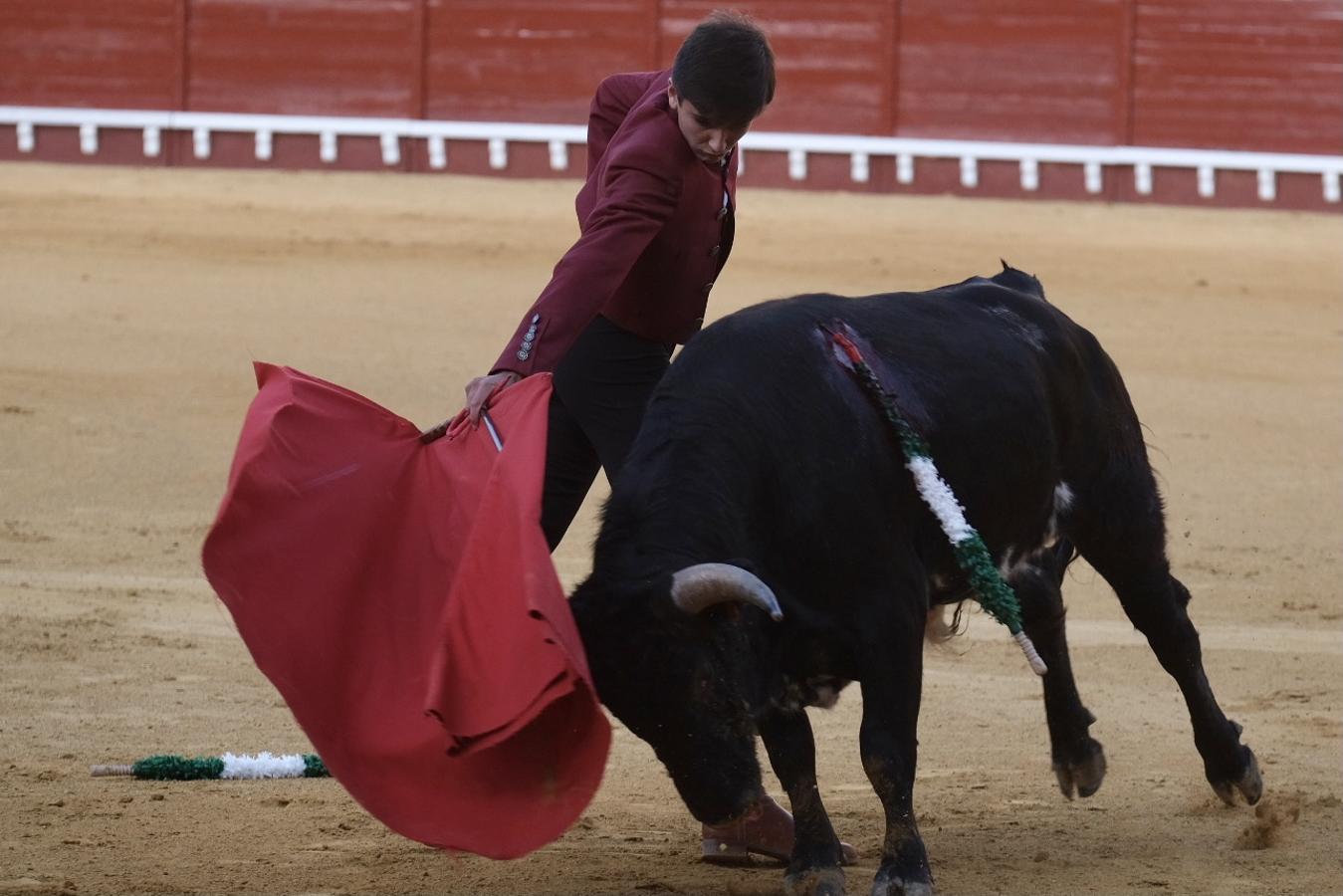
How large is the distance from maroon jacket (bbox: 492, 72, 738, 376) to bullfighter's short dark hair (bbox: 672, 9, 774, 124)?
15 centimetres

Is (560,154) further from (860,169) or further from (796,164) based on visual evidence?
(860,169)

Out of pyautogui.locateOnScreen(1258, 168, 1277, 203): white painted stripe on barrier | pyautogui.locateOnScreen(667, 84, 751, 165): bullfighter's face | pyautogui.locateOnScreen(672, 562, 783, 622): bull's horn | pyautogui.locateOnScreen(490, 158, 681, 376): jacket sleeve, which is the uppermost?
pyautogui.locateOnScreen(667, 84, 751, 165): bullfighter's face

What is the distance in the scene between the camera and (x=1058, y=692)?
385 centimetres

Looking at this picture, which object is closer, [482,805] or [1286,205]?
[482,805]

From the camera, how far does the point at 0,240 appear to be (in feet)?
36.6

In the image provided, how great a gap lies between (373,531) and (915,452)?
32.4 inches

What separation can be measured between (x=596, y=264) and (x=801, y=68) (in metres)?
11.9

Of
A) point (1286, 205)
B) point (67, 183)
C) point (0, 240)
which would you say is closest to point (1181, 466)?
point (0, 240)

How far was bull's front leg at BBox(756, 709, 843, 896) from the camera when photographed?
119 inches

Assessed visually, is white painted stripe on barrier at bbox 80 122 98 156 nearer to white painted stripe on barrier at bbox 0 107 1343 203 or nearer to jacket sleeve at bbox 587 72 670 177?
white painted stripe on barrier at bbox 0 107 1343 203

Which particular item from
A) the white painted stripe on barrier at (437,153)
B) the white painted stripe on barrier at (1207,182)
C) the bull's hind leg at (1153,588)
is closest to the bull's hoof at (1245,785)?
the bull's hind leg at (1153,588)

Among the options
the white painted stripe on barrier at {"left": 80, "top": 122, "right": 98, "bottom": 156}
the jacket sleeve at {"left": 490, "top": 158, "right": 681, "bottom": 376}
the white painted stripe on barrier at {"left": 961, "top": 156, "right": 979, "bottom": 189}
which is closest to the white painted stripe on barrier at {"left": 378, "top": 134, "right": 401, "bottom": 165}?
the white painted stripe on barrier at {"left": 80, "top": 122, "right": 98, "bottom": 156}

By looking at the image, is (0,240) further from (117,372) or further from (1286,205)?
(1286,205)

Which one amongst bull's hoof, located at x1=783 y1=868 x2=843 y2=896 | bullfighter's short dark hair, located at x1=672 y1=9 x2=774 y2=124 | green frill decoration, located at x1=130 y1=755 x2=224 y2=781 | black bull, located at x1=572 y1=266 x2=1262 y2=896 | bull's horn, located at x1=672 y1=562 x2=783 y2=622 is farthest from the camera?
green frill decoration, located at x1=130 y1=755 x2=224 y2=781
